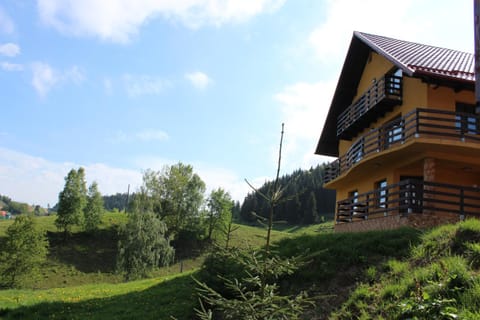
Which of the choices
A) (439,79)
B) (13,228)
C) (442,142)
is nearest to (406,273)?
(442,142)

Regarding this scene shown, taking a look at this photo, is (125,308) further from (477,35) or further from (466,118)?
(466,118)

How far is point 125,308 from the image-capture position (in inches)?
537

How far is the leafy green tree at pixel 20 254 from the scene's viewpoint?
3459 cm

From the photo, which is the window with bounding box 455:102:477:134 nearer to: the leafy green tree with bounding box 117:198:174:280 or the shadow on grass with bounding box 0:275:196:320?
the shadow on grass with bounding box 0:275:196:320

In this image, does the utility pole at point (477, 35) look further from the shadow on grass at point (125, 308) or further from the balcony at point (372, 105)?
the balcony at point (372, 105)

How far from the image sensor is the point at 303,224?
93750mm

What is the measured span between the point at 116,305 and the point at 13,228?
28.4m

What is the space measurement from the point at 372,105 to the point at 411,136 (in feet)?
15.4

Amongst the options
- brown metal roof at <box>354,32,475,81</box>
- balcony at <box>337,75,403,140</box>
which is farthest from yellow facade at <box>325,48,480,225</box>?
brown metal roof at <box>354,32,475,81</box>

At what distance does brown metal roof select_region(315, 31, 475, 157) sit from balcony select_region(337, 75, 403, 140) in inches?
54.3

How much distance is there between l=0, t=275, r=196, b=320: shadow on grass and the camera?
1227 cm

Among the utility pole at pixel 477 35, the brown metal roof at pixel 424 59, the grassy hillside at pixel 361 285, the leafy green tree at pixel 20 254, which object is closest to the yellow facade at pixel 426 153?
the brown metal roof at pixel 424 59

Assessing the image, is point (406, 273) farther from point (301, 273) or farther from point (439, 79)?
point (439, 79)

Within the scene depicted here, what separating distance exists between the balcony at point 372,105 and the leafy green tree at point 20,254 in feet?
99.4
